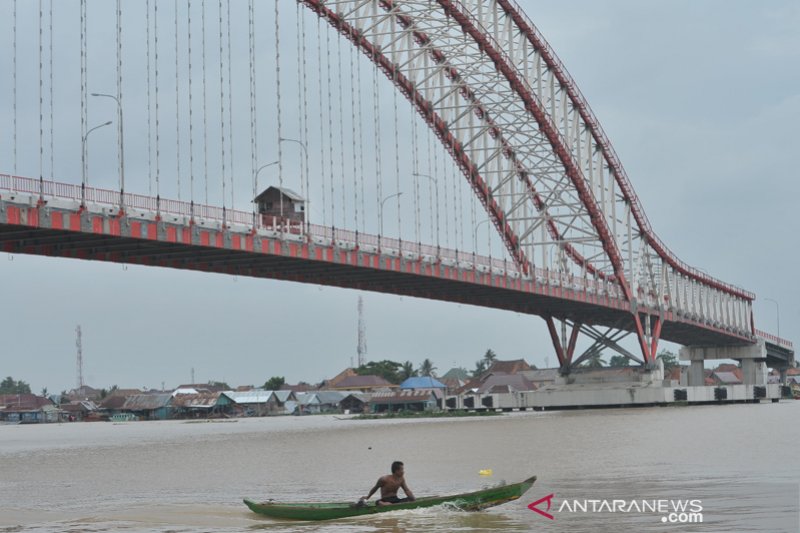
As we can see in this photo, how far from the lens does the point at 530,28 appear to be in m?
98.5

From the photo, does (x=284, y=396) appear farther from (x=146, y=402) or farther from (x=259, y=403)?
(x=146, y=402)

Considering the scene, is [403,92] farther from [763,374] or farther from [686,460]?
[763,374]

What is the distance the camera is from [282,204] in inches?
3083

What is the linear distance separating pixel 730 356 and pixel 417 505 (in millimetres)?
137733

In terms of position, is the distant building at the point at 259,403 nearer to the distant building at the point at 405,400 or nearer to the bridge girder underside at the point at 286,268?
the distant building at the point at 405,400

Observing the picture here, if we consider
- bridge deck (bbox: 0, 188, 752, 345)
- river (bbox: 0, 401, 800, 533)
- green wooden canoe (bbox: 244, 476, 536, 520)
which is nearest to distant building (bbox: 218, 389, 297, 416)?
bridge deck (bbox: 0, 188, 752, 345)

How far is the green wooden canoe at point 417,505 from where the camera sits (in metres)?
26.7

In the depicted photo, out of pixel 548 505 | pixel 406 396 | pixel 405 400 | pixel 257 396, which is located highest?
pixel 257 396

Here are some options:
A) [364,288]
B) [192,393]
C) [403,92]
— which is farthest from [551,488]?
[192,393]

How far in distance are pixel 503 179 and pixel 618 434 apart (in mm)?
48357

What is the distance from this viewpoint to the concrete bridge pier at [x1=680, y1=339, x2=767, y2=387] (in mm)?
157250

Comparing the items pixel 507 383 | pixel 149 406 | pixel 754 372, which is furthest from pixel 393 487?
pixel 149 406

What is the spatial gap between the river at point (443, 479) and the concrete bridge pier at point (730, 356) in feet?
314

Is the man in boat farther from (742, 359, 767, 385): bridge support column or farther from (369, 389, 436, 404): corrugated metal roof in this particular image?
(742, 359, 767, 385): bridge support column
